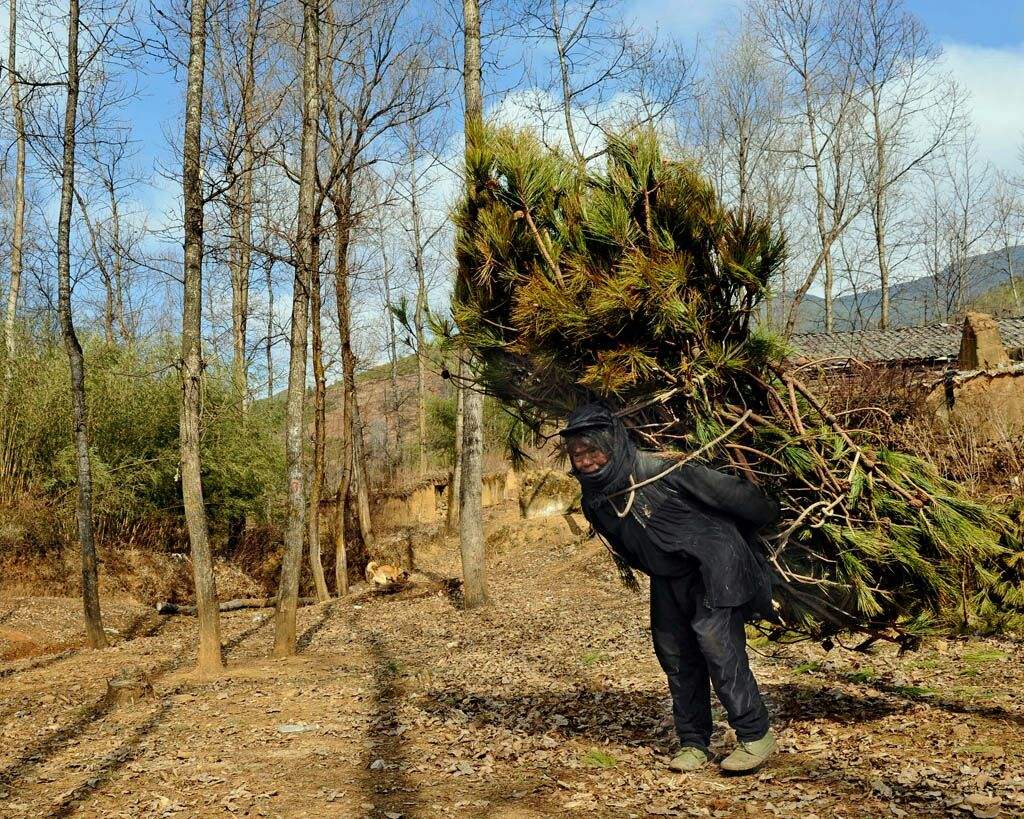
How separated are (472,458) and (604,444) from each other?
970 centimetres

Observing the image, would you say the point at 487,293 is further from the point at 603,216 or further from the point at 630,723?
the point at 630,723

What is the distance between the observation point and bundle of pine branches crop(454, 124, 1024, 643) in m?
5.22

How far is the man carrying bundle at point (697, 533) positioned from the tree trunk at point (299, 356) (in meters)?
7.08

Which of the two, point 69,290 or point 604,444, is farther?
point 69,290

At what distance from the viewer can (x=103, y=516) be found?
2091 cm

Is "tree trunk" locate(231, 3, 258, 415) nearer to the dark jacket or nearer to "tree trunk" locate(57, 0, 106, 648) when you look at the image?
"tree trunk" locate(57, 0, 106, 648)

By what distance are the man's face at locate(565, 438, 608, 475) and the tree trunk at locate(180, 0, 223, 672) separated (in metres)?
6.24

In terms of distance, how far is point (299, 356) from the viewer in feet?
38.1

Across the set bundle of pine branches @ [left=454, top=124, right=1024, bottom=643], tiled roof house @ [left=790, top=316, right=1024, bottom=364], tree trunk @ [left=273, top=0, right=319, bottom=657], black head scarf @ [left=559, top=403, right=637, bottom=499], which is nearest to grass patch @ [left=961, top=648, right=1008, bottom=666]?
bundle of pine branches @ [left=454, top=124, right=1024, bottom=643]

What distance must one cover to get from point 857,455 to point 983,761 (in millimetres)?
1870

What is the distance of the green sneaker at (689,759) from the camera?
5527 mm

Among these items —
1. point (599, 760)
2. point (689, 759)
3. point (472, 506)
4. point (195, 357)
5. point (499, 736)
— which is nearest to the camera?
point (689, 759)

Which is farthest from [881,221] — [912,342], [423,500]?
[423,500]

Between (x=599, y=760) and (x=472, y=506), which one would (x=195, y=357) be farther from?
(x=599, y=760)
